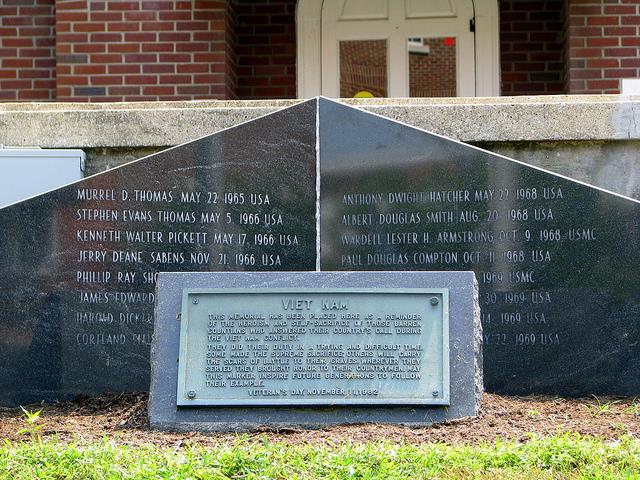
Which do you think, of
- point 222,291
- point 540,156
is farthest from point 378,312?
point 540,156

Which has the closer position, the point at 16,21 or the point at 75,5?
the point at 75,5

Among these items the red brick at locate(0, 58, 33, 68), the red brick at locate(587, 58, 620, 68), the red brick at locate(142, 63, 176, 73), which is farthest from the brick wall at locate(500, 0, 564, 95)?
the red brick at locate(0, 58, 33, 68)

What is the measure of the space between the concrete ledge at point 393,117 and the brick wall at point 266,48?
358 cm

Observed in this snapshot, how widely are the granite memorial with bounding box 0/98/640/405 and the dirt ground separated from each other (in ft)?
1.21

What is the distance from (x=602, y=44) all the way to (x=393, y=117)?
375 cm

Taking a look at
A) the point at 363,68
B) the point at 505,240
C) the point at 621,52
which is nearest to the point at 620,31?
the point at 621,52

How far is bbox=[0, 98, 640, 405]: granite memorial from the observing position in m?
6.75

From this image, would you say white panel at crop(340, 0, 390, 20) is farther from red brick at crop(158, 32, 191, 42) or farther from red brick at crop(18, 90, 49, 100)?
red brick at crop(18, 90, 49, 100)

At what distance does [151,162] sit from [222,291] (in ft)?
4.82

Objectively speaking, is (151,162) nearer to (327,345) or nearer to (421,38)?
(327,345)

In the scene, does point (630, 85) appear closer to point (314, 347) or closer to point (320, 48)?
point (320, 48)

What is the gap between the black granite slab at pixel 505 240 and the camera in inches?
264

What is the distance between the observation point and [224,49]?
10648 millimetres

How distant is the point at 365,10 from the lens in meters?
11.7
